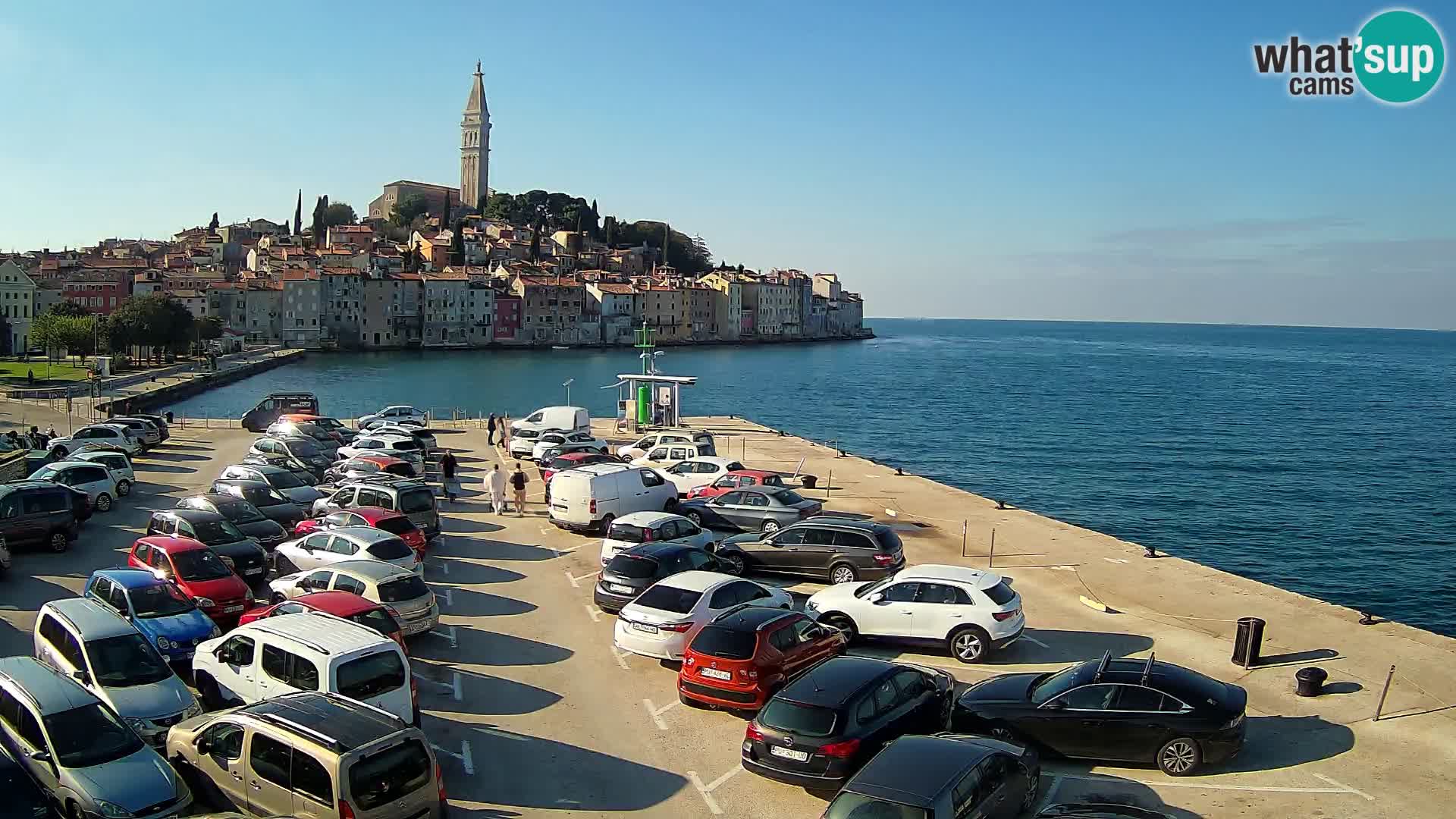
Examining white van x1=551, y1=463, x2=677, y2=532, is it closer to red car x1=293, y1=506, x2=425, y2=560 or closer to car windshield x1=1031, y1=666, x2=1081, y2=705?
red car x1=293, y1=506, x2=425, y2=560

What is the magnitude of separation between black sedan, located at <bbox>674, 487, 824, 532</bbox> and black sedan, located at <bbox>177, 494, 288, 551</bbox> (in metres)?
7.82

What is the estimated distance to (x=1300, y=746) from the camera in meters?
10.9

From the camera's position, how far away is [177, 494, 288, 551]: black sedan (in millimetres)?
19297

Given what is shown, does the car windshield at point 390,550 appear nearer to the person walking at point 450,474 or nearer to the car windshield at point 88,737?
the car windshield at point 88,737

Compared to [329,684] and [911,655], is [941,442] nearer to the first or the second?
[911,655]

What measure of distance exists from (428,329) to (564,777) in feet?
482

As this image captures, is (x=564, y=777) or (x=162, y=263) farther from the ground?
(x=162, y=263)

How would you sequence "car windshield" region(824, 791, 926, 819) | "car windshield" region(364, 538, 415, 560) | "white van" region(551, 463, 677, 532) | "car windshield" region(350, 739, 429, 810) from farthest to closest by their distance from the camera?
"white van" region(551, 463, 677, 532) → "car windshield" region(364, 538, 415, 560) → "car windshield" region(350, 739, 429, 810) → "car windshield" region(824, 791, 926, 819)

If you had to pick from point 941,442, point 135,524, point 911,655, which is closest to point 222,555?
point 135,524

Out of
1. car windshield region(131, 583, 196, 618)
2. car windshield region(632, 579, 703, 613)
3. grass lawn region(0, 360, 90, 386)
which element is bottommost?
grass lawn region(0, 360, 90, 386)

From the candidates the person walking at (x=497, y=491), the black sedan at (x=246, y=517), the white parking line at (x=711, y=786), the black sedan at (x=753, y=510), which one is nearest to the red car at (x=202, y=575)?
the black sedan at (x=246, y=517)

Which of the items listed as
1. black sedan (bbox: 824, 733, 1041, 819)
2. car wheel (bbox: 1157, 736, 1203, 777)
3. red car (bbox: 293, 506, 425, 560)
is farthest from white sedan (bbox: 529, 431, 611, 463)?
black sedan (bbox: 824, 733, 1041, 819)

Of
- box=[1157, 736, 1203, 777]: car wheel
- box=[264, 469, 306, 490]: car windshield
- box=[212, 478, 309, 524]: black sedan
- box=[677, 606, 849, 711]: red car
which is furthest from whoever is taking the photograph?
box=[264, 469, 306, 490]: car windshield

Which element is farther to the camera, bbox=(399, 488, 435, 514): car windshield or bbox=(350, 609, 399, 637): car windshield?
bbox=(399, 488, 435, 514): car windshield
